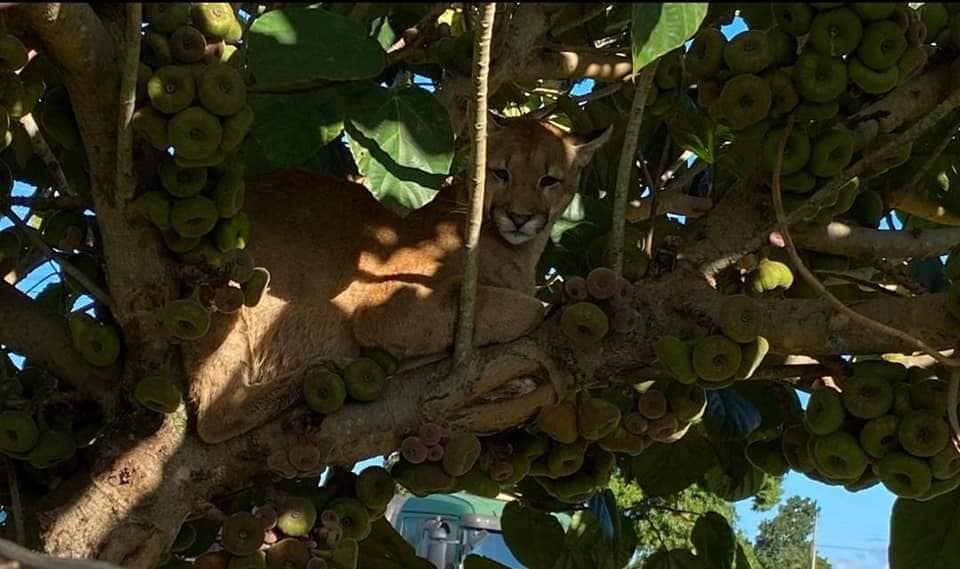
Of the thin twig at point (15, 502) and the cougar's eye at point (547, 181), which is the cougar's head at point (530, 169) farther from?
the thin twig at point (15, 502)

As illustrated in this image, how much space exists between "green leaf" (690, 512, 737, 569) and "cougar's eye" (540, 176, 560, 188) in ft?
2.97

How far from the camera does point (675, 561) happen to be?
2.63 metres

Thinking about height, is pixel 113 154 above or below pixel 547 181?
below

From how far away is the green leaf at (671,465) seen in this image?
109 inches

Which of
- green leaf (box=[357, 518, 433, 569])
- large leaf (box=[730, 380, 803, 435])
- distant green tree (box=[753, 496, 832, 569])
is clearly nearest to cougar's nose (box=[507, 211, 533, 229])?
large leaf (box=[730, 380, 803, 435])

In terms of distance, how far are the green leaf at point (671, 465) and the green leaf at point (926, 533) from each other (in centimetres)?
55

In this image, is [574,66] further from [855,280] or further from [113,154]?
[113,154]

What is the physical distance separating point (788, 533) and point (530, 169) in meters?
11.4

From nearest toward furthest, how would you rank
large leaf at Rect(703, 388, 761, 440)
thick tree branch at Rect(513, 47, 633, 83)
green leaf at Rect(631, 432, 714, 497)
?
thick tree branch at Rect(513, 47, 633, 83), large leaf at Rect(703, 388, 761, 440), green leaf at Rect(631, 432, 714, 497)

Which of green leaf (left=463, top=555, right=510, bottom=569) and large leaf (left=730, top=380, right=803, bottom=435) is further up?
large leaf (left=730, top=380, right=803, bottom=435)

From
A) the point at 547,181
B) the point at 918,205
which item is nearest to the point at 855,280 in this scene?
the point at 918,205

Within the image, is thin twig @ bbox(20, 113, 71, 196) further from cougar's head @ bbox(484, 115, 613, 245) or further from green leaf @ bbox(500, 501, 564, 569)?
green leaf @ bbox(500, 501, 564, 569)

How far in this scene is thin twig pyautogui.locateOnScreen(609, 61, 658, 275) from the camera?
1968mm

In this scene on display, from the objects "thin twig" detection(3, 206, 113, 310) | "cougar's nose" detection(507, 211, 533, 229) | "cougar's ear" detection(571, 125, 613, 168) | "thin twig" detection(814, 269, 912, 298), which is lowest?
"thin twig" detection(3, 206, 113, 310)
